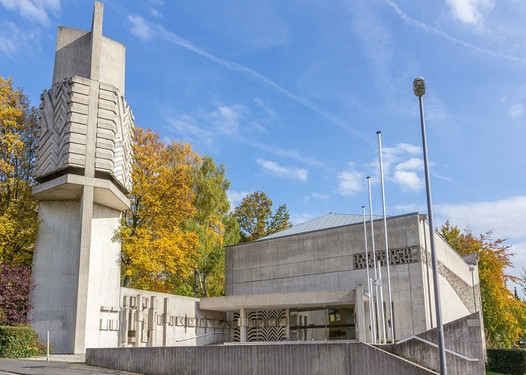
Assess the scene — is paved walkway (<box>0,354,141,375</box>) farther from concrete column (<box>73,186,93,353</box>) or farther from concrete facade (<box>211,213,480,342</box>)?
concrete facade (<box>211,213,480,342</box>)

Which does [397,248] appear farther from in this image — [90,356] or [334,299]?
[90,356]

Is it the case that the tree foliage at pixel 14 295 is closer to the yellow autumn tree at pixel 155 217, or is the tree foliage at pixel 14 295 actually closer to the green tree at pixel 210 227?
the yellow autumn tree at pixel 155 217

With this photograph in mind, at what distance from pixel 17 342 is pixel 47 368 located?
4.81 meters

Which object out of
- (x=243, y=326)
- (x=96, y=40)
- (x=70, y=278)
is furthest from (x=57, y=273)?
(x=243, y=326)

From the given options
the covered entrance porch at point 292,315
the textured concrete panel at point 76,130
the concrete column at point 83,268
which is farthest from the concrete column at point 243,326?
the concrete column at point 83,268

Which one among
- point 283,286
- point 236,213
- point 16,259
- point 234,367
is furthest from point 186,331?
point 236,213

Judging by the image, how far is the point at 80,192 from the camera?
87.2 ft

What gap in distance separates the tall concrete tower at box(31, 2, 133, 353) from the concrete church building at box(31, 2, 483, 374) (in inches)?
2.0

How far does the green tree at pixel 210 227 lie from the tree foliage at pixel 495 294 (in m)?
23.5

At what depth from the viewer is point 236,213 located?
53125mm

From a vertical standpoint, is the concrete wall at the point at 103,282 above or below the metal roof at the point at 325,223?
below

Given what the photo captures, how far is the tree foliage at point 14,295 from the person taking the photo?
80.2 feet

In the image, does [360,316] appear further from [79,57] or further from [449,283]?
[79,57]

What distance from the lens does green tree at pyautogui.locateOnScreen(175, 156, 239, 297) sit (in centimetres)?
4303
